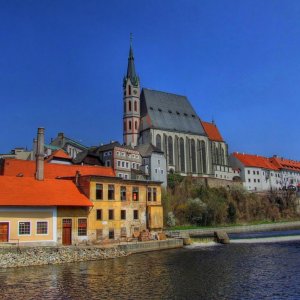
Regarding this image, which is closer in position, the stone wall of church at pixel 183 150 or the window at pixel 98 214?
the window at pixel 98 214

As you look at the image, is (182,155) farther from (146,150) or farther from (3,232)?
(3,232)

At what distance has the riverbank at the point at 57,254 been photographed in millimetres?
41594

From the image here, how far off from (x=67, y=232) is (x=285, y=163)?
5388 inches

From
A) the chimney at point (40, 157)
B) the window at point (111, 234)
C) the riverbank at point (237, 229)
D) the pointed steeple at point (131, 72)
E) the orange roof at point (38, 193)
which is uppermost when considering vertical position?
the pointed steeple at point (131, 72)

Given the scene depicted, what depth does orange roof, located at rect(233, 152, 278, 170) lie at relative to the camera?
500ft

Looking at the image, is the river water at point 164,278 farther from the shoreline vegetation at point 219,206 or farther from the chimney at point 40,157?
the shoreline vegetation at point 219,206

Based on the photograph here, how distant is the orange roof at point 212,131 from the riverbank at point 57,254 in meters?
102

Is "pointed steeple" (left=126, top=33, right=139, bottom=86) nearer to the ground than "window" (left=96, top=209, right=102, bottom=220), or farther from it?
farther from it

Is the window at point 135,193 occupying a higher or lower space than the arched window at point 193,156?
lower

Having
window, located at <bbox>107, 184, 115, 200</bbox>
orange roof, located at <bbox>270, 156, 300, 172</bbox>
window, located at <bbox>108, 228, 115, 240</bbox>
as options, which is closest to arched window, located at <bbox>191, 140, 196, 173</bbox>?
orange roof, located at <bbox>270, 156, 300, 172</bbox>

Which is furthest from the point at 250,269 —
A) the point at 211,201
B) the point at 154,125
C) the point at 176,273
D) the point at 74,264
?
the point at 154,125

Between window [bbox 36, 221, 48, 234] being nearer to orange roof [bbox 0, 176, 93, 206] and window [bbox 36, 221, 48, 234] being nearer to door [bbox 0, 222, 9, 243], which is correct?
orange roof [bbox 0, 176, 93, 206]

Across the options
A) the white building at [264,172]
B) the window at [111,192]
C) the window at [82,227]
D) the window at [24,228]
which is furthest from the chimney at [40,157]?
the white building at [264,172]

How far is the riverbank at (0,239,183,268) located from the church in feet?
250
